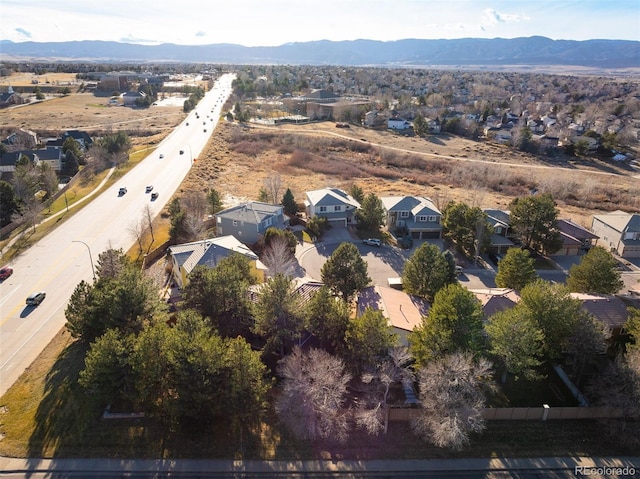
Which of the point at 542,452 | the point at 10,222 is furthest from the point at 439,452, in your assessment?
the point at 10,222

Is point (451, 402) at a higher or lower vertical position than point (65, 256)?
higher

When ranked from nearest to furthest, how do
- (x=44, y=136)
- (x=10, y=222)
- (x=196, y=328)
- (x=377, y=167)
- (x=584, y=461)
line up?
(x=584, y=461) < (x=196, y=328) < (x=10, y=222) < (x=377, y=167) < (x=44, y=136)

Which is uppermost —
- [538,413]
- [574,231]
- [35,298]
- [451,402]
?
[451,402]

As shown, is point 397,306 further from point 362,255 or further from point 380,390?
point 362,255

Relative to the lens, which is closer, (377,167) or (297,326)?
(297,326)

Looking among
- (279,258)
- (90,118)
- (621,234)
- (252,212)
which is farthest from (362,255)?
(90,118)

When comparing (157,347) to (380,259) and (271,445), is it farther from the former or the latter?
(380,259)
